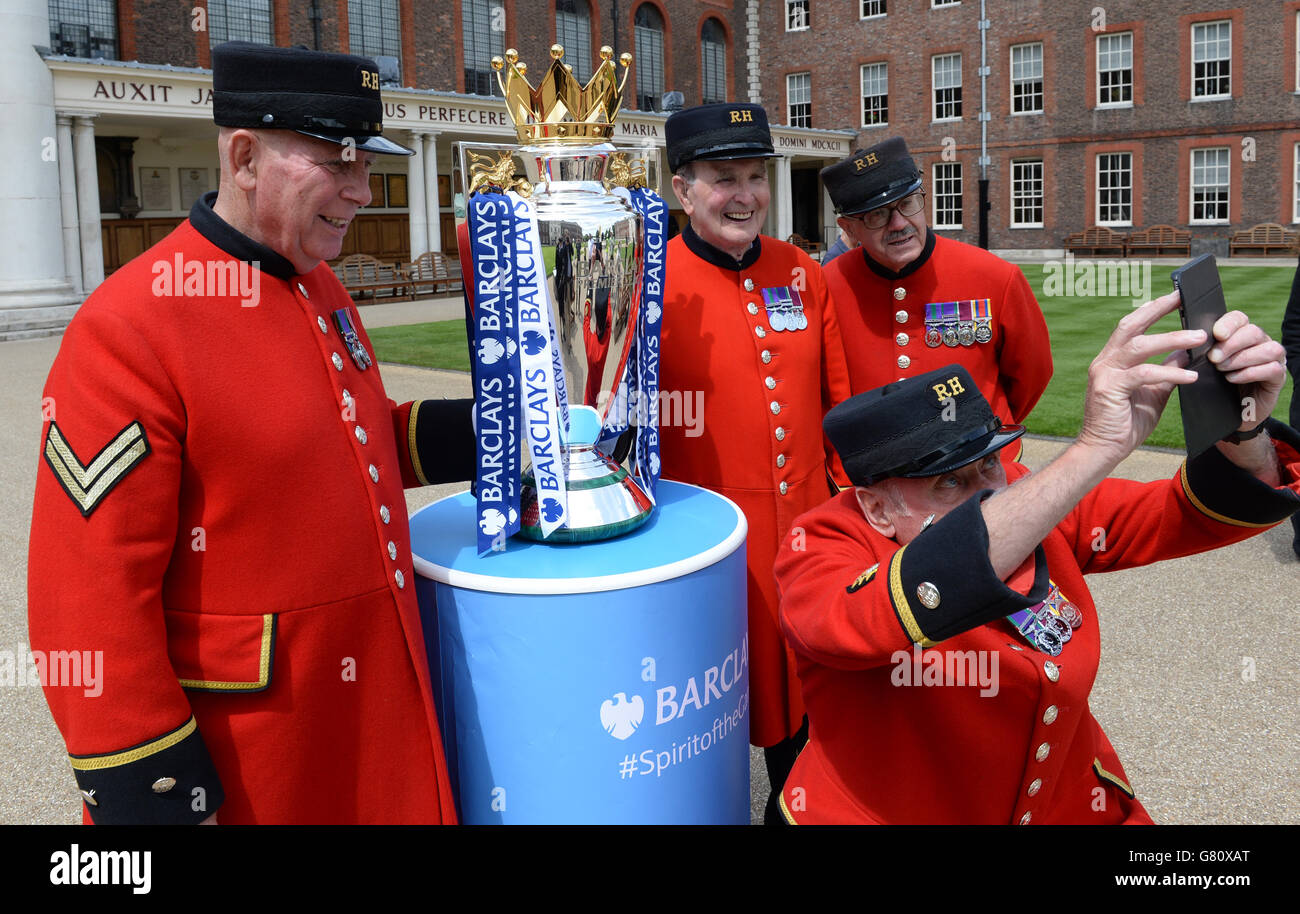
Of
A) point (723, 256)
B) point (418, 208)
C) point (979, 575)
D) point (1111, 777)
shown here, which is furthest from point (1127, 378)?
point (418, 208)

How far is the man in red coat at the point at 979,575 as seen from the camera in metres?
1.64

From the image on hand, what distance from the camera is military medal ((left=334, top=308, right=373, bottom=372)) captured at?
2209mm

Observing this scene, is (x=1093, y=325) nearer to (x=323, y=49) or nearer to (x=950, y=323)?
(x=950, y=323)

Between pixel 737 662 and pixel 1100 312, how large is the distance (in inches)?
590

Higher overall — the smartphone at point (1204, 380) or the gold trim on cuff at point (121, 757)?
the smartphone at point (1204, 380)

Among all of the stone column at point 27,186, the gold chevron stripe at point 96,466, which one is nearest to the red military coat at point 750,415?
the gold chevron stripe at point 96,466

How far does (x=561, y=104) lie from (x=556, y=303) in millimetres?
427

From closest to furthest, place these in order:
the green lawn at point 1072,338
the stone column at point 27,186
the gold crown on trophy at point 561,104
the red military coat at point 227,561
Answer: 1. the red military coat at point 227,561
2. the gold crown on trophy at point 561,104
3. the green lawn at point 1072,338
4. the stone column at point 27,186

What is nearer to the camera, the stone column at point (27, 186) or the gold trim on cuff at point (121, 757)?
the gold trim on cuff at point (121, 757)

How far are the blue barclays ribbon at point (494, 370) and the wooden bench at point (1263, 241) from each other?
31.7m

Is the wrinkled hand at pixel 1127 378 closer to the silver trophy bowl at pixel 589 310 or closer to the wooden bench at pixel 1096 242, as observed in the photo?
the silver trophy bowl at pixel 589 310

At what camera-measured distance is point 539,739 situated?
85.1 inches
